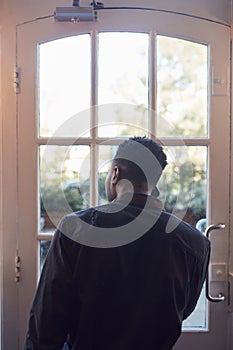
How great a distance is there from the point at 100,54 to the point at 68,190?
1.80 feet

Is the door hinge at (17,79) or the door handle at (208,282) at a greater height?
the door hinge at (17,79)

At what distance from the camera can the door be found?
155 cm

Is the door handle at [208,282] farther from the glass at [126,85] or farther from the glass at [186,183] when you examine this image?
the glass at [126,85]

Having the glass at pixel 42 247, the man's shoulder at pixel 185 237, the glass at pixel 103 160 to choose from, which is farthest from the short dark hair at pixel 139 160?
the glass at pixel 42 247

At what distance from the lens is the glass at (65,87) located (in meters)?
1.57

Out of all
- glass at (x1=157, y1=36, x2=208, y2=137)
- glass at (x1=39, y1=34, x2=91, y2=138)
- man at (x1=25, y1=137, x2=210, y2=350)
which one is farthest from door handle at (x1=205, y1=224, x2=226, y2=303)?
glass at (x1=39, y1=34, x2=91, y2=138)

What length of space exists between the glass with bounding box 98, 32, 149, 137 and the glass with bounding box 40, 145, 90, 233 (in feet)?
0.46

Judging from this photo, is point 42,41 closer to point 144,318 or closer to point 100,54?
point 100,54

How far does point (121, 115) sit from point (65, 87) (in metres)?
0.25

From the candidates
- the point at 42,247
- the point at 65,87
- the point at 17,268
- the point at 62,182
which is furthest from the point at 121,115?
the point at 17,268

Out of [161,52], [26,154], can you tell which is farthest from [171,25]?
[26,154]

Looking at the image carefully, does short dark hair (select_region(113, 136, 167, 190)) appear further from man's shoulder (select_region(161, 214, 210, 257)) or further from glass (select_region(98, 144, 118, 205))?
glass (select_region(98, 144, 118, 205))

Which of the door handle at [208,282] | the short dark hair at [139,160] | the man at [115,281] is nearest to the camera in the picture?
the man at [115,281]

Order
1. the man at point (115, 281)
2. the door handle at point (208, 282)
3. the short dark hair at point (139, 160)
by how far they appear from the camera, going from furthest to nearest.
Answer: the door handle at point (208, 282), the short dark hair at point (139, 160), the man at point (115, 281)
